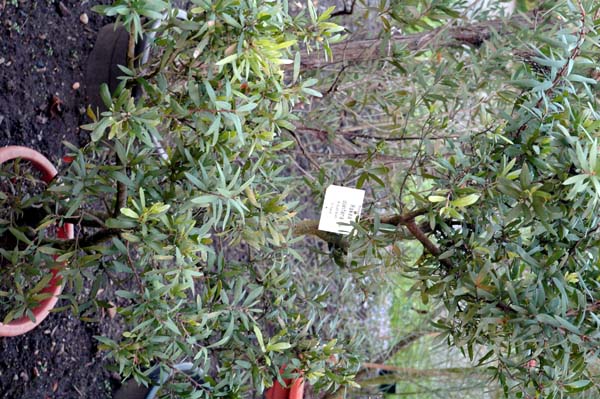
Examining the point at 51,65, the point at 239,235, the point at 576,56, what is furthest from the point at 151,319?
the point at 51,65

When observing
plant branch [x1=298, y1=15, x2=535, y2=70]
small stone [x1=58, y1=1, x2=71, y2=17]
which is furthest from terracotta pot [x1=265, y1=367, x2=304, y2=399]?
small stone [x1=58, y1=1, x2=71, y2=17]

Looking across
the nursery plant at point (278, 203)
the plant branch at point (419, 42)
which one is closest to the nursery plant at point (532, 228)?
the nursery plant at point (278, 203)

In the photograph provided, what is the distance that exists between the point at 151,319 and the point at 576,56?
3.67 feet

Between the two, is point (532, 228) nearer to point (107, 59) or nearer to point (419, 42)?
point (419, 42)

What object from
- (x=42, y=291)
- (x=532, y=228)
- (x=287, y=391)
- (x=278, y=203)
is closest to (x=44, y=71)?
(x=42, y=291)

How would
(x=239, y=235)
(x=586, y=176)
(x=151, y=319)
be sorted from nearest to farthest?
(x=586, y=176) → (x=151, y=319) → (x=239, y=235)

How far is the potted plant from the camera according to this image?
125cm

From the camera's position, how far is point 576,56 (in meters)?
1.42

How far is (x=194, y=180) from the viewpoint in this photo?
1.28 meters

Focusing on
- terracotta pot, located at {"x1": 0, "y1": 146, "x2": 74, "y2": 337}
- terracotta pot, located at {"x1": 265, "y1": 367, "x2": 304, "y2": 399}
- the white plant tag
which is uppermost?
the white plant tag

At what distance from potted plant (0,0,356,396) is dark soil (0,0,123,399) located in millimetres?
615

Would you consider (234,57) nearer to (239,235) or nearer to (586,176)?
(239,235)

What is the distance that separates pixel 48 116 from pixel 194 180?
1213 millimetres

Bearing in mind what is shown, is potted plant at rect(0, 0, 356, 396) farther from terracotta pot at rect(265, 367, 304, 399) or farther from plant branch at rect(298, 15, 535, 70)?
terracotta pot at rect(265, 367, 304, 399)
